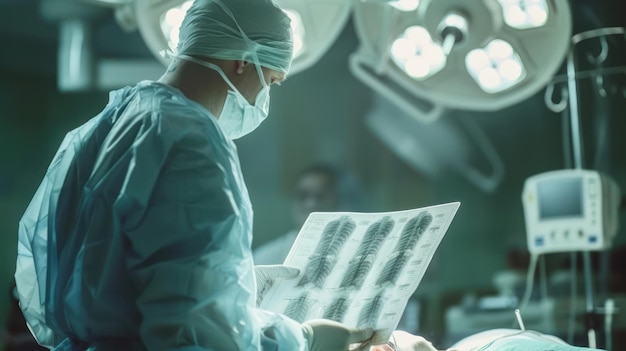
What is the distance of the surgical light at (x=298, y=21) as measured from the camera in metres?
2.87

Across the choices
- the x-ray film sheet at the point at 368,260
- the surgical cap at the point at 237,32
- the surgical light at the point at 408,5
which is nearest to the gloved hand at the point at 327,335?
the x-ray film sheet at the point at 368,260

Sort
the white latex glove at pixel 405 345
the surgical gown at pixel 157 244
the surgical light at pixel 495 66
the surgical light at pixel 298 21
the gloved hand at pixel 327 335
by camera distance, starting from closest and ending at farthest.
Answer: the surgical gown at pixel 157 244, the gloved hand at pixel 327 335, the white latex glove at pixel 405 345, the surgical light at pixel 298 21, the surgical light at pixel 495 66

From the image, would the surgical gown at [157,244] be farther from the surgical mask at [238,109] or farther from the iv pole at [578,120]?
→ the iv pole at [578,120]

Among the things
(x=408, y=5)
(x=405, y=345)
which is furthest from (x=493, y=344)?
(x=408, y=5)

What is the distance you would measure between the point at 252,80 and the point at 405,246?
1.43ft

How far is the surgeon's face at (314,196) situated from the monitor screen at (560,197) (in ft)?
3.53

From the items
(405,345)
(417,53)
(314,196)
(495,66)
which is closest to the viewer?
(405,345)

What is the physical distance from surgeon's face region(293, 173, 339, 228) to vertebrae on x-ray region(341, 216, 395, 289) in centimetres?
222

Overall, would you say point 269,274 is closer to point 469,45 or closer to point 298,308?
point 298,308

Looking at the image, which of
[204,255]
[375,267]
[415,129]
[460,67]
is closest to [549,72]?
[460,67]

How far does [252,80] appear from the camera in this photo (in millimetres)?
1432

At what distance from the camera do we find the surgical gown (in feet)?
3.75

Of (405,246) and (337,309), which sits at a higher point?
(405,246)

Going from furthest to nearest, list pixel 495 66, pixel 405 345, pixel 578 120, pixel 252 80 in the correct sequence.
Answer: pixel 578 120, pixel 495 66, pixel 405 345, pixel 252 80
